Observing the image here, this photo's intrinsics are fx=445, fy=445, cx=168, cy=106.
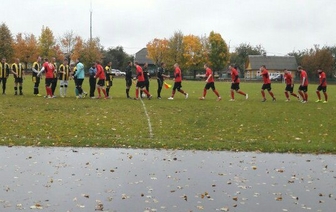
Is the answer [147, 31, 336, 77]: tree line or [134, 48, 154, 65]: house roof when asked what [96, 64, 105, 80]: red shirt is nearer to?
[147, 31, 336, 77]: tree line

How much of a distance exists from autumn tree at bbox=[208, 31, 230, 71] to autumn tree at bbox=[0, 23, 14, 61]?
1705 inches

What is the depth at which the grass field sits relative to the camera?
1243 cm

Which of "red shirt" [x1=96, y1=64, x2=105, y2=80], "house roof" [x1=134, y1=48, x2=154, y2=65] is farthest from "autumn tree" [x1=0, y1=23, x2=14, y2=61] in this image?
"red shirt" [x1=96, y1=64, x2=105, y2=80]

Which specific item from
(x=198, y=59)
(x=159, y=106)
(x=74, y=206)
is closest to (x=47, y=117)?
(x=159, y=106)

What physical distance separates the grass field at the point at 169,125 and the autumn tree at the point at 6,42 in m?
62.1

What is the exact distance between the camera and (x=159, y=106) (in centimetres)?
2023

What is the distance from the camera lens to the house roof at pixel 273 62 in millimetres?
121250

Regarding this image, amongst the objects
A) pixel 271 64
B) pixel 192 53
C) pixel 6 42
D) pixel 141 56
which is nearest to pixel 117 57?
pixel 141 56

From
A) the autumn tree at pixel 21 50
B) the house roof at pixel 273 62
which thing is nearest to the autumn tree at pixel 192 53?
the house roof at pixel 273 62

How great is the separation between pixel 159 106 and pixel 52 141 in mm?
8446

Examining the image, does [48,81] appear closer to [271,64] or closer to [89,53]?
[89,53]

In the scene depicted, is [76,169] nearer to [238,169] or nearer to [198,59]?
[238,169]

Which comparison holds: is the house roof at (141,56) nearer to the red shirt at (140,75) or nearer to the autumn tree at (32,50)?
the autumn tree at (32,50)

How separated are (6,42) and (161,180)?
Answer: 7817cm
